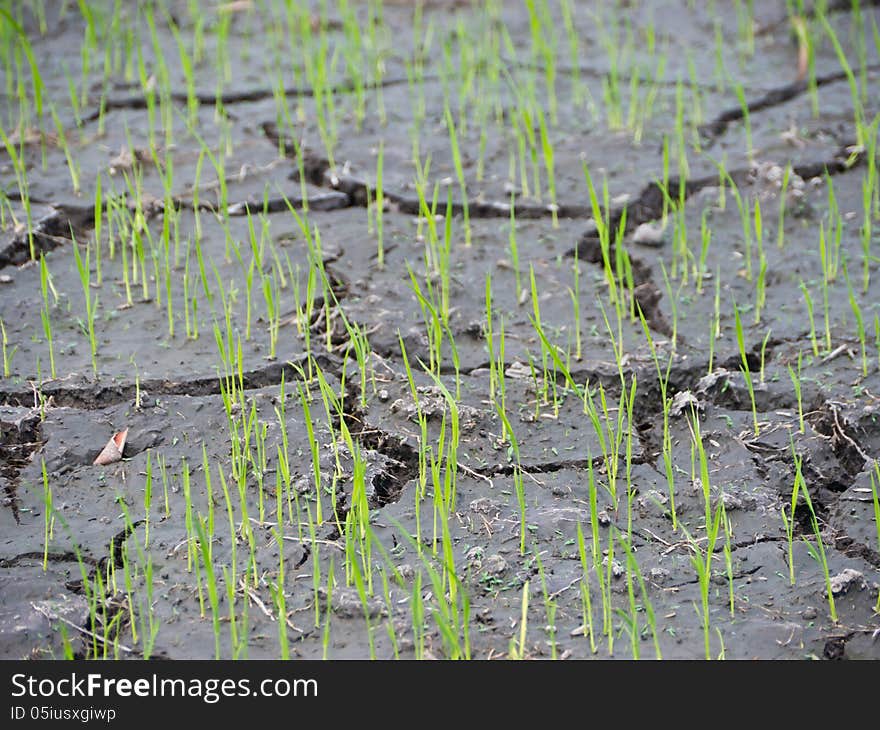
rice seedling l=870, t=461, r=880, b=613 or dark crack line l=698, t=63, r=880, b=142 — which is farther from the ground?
dark crack line l=698, t=63, r=880, b=142

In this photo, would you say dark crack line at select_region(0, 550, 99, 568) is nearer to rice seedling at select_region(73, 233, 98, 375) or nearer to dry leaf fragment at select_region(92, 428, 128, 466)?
dry leaf fragment at select_region(92, 428, 128, 466)

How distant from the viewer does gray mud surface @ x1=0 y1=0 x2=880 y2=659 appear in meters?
2.33

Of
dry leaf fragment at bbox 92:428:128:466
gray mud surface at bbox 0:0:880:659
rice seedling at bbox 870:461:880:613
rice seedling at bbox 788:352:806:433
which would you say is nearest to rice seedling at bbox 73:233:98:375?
gray mud surface at bbox 0:0:880:659

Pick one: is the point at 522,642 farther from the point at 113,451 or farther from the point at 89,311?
the point at 89,311

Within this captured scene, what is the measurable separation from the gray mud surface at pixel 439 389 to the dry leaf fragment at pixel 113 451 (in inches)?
1.1

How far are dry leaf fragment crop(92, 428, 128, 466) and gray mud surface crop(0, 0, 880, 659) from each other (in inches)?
1.1

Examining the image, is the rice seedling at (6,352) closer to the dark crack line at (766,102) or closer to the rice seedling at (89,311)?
the rice seedling at (89,311)

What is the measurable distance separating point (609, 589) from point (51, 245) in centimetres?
200

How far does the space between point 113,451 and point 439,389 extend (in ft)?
2.36

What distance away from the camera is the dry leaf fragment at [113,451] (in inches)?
109

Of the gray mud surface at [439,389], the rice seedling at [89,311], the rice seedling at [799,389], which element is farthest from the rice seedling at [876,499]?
the rice seedling at [89,311]

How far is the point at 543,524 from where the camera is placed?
8.48ft

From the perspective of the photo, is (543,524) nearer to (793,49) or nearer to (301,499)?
(301,499)
